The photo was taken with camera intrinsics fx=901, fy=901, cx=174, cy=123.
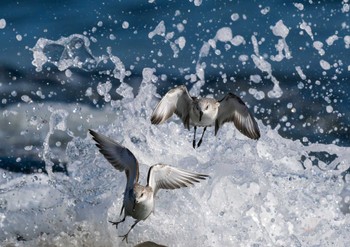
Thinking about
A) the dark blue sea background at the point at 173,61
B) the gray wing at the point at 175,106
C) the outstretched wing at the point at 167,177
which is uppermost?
the gray wing at the point at 175,106

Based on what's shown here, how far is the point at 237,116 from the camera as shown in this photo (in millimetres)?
4953

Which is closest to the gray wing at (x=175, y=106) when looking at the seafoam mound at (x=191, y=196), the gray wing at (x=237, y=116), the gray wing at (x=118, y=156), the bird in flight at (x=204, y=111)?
the bird in flight at (x=204, y=111)

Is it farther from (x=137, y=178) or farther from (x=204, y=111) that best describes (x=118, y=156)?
(x=204, y=111)

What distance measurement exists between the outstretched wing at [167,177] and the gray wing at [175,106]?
1.25 ft

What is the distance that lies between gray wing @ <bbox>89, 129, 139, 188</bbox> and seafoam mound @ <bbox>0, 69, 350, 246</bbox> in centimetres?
55

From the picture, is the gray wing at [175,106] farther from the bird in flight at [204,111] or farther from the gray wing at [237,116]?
the gray wing at [237,116]

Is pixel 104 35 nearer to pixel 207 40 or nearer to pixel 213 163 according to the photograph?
pixel 207 40

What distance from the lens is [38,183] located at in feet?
18.2

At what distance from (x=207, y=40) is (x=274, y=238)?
13.2ft

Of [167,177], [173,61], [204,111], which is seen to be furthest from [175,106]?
[173,61]

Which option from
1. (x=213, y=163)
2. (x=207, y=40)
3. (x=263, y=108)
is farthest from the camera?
(x=207, y=40)

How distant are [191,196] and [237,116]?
511 millimetres

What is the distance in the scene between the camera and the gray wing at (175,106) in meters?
4.74

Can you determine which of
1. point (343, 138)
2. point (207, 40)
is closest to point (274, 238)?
point (343, 138)
